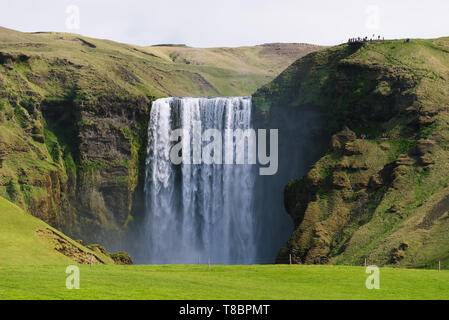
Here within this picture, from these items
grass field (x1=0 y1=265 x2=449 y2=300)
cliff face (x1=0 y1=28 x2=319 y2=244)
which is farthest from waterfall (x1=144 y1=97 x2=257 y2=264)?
grass field (x1=0 y1=265 x2=449 y2=300)

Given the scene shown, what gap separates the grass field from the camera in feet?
122

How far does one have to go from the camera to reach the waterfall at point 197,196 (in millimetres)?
110812

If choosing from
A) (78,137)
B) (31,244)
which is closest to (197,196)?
(78,137)

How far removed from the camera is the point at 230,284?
145ft

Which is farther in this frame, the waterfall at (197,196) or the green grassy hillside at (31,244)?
the waterfall at (197,196)

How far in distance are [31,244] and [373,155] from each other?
4349 centimetres

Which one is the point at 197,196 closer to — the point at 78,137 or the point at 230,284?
the point at 78,137

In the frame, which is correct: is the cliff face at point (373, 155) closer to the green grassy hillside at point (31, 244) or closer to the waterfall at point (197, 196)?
the waterfall at point (197, 196)

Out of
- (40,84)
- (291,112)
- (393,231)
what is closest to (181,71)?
(40,84)

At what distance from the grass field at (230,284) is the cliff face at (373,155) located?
2026 centimetres

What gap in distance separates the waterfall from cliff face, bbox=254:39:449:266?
8787mm

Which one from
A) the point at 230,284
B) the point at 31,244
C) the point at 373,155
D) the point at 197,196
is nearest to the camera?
the point at 230,284

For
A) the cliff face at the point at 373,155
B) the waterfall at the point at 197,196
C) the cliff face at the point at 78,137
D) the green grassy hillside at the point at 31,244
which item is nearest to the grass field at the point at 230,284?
A: the green grassy hillside at the point at 31,244
